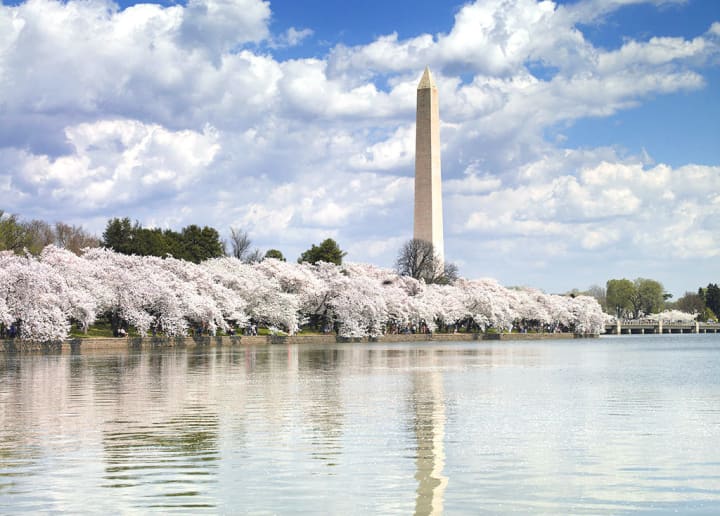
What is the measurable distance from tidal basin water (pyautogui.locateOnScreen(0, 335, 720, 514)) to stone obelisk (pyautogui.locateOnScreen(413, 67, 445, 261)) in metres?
73.3

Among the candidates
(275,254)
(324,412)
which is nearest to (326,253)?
(275,254)

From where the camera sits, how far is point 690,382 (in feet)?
91.6

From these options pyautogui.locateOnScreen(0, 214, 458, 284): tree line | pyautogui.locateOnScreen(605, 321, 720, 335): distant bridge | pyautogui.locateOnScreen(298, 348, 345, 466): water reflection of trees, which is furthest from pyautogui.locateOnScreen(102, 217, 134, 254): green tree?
pyautogui.locateOnScreen(605, 321, 720, 335): distant bridge

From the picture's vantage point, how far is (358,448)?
1334 cm

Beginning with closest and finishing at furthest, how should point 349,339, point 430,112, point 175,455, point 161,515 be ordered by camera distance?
point 161,515 → point 175,455 → point 349,339 → point 430,112

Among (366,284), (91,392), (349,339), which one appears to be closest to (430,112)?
(366,284)

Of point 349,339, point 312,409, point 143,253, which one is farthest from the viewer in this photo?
point 143,253

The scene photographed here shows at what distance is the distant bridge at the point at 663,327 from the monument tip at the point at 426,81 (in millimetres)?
83581

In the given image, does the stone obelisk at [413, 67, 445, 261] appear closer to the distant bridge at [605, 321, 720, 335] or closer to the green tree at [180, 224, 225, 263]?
the green tree at [180, 224, 225, 263]

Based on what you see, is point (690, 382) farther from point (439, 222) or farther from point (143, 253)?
point (439, 222)

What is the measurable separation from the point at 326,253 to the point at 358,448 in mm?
98227

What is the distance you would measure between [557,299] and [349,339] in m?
55.0

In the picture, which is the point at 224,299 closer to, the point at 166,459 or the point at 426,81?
the point at 426,81

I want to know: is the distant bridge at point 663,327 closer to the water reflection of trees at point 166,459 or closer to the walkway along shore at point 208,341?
the walkway along shore at point 208,341
